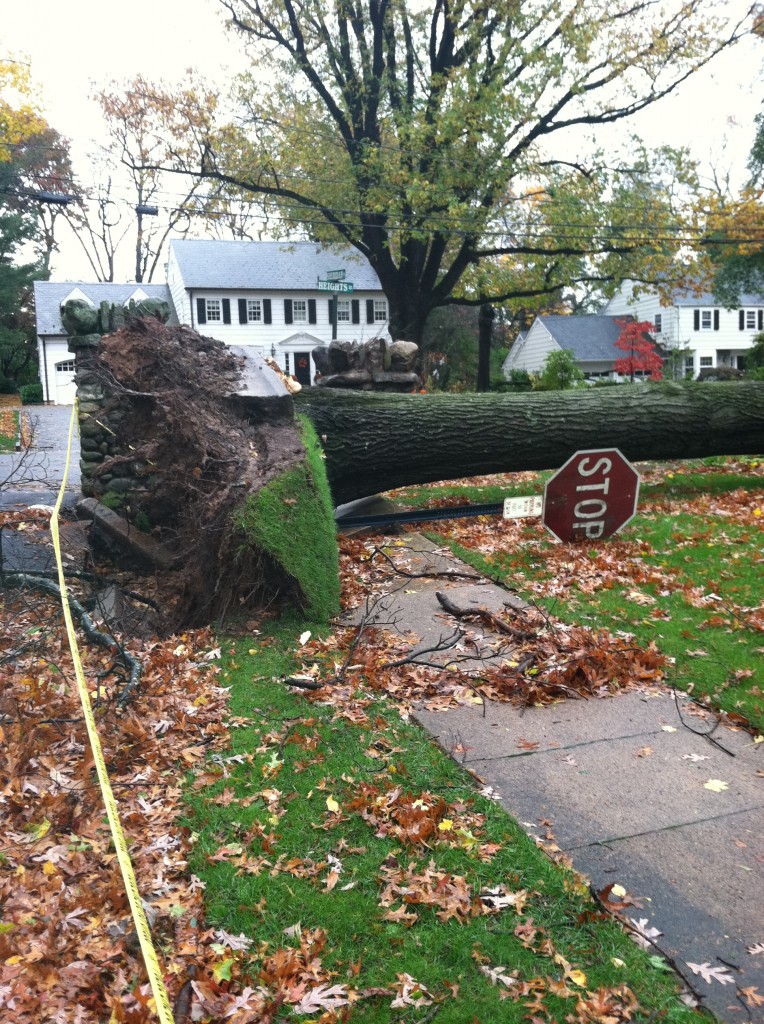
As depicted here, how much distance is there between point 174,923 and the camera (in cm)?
297

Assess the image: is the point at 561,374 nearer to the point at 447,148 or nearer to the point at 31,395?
the point at 447,148

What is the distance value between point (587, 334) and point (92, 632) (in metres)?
42.4

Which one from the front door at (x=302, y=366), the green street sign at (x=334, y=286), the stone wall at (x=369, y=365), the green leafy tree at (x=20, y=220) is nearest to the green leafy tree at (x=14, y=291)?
the green leafy tree at (x=20, y=220)

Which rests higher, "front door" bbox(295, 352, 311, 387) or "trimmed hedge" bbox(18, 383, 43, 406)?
"front door" bbox(295, 352, 311, 387)

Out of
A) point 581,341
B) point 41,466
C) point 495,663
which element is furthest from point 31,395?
point 495,663

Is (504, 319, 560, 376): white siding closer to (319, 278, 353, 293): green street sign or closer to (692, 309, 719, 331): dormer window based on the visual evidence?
(692, 309, 719, 331): dormer window

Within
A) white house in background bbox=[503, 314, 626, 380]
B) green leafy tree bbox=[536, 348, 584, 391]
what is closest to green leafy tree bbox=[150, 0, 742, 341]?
green leafy tree bbox=[536, 348, 584, 391]

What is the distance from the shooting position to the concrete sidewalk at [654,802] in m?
2.85

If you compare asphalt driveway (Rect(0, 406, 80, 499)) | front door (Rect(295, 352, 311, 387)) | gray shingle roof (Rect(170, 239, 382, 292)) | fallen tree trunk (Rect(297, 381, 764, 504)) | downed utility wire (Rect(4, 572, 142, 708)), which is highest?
gray shingle roof (Rect(170, 239, 382, 292))

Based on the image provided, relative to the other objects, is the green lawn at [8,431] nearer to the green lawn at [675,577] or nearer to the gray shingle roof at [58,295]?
the green lawn at [675,577]

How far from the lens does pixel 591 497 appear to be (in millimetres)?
8156

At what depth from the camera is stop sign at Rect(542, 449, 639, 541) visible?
7980mm

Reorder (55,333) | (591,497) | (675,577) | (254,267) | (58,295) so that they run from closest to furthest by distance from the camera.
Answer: (675,577) → (591,497) → (55,333) → (58,295) → (254,267)

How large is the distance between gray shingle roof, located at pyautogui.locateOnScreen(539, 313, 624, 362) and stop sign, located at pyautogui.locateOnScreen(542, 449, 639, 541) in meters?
35.8
